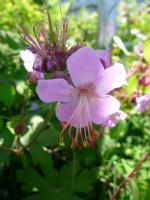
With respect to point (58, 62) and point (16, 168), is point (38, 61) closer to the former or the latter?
→ point (58, 62)

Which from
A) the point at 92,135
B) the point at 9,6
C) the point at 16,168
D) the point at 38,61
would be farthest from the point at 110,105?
the point at 9,6

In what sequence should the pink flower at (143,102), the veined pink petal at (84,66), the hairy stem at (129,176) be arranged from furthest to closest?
the hairy stem at (129,176), the pink flower at (143,102), the veined pink petal at (84,66)

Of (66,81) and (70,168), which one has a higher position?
(66,81)

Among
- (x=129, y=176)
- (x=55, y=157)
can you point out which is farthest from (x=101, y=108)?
(x=55, y=157)

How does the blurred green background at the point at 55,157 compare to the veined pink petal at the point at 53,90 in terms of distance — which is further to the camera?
the blurred green background at the point at 55,157

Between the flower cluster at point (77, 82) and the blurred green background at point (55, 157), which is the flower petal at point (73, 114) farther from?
the blurred green background at point (55, 157)

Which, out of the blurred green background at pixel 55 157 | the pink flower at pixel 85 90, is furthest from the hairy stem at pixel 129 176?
the pink flower at pixel 85 90

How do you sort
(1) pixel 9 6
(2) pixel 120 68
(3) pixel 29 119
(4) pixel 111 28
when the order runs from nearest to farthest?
(2) pixel 120 68
(3) pixel 29 119
(1) pixel 9 6
(4) pixel 111 28

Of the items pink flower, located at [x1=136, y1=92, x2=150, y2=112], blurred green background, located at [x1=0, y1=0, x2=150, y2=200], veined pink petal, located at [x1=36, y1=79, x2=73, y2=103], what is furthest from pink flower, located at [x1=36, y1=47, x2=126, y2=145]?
blurred green background, located at [x1=0, y1=0, x2=150, y2=200]
